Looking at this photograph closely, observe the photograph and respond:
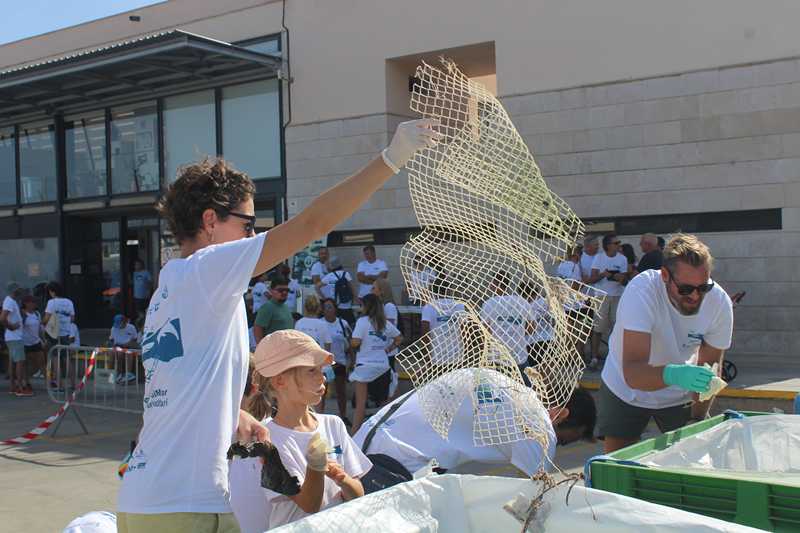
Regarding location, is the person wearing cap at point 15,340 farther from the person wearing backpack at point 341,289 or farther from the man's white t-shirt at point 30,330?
the person wearing backpack at point 341,289

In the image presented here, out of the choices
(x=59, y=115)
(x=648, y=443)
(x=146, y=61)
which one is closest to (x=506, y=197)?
(x=648, y=443)

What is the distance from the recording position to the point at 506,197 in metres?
2.67

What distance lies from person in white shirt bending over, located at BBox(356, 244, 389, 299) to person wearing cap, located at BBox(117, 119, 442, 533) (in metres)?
12.0

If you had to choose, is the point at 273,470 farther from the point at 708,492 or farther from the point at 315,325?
the point at 315,325

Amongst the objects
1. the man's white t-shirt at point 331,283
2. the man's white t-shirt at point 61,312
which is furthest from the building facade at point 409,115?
the man's white t-shirt at point 61,312

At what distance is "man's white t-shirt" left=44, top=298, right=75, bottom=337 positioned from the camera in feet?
43.7

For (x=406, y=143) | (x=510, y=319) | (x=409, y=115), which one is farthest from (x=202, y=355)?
(x=409, y=115)

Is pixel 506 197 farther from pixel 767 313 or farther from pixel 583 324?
pixel 767 313

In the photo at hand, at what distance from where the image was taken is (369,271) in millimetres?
14445

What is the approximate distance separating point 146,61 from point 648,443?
1545cm

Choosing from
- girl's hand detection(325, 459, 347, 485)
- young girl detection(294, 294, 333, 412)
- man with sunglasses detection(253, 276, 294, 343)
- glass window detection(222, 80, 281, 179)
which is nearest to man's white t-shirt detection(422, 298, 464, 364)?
girl's hand detection(325, 459, 347, 485)

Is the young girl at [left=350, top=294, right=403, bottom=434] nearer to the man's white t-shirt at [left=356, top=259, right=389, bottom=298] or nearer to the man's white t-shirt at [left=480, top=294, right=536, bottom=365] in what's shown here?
the man's white t-shirt at [left=356, top=259, right=389, bottom=298]

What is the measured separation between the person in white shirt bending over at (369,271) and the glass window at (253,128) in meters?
3.96

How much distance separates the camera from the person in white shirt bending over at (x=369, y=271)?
14.4m
